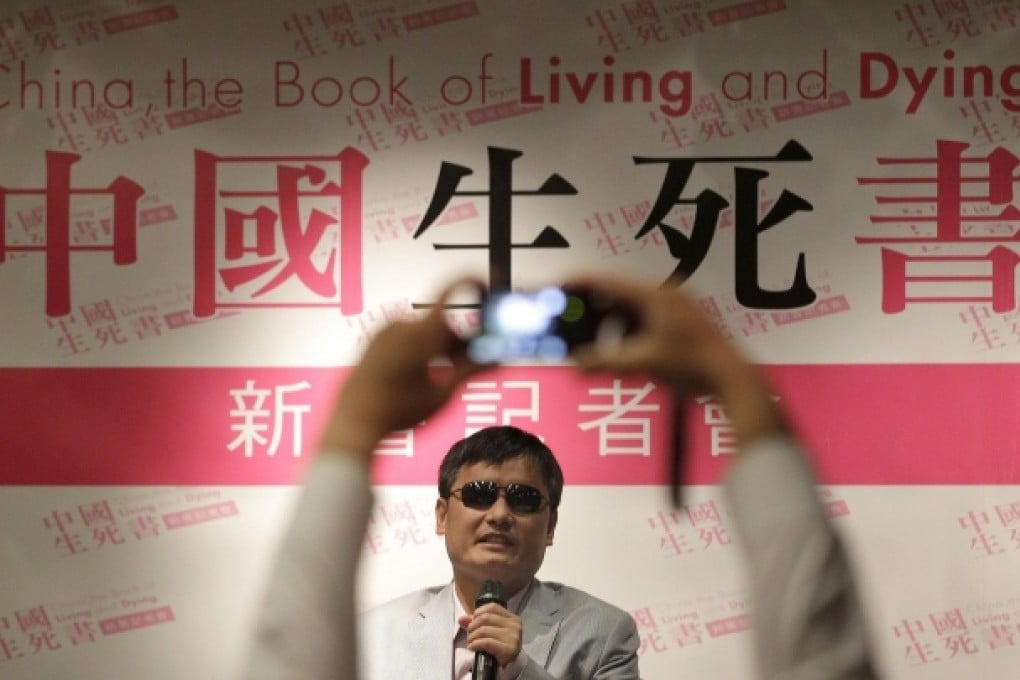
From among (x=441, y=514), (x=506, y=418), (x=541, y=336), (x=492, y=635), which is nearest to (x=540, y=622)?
(x=441, y=514)

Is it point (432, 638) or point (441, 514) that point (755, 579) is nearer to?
point (432, 638)

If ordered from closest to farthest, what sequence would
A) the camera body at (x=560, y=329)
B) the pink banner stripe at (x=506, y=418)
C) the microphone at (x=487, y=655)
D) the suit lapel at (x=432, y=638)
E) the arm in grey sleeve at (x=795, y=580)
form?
the arm in grey sleeve at (x=795, y=580)
the camera body at (x=560, y=329)
the microphone at (x=487, y=655)
the suit lapel at (x=432, y=638)
the pink banner stripe at (x=506, y=418)

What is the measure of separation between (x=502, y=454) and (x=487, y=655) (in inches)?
23.5

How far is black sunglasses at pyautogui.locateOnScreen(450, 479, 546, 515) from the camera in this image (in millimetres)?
2533

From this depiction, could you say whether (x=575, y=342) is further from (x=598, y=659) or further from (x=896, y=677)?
(x=896, y=677)

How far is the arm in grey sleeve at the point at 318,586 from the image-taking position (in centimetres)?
60

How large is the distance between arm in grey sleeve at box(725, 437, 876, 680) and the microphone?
1451 mm

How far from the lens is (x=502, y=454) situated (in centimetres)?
257

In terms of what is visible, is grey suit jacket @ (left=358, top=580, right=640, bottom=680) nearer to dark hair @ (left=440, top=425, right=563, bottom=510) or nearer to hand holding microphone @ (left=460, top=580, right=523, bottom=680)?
dark hair @ (left=440, top=425, right=563, bottom=510)

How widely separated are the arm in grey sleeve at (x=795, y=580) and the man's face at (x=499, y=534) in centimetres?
193

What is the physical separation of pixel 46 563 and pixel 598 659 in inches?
55.7

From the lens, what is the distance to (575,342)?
2.40 feet

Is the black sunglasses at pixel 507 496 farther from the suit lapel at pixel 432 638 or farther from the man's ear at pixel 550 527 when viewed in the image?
the suit lapel at pixel 432 638

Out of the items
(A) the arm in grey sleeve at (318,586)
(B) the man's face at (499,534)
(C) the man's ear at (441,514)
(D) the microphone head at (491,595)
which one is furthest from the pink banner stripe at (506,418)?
(A) the arm in grey sleeve at (318,586)
